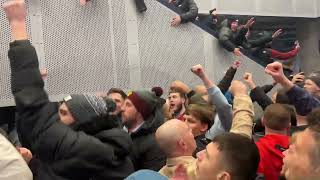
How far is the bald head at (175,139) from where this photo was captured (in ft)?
8.72

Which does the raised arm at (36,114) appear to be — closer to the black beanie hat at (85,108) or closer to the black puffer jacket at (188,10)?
the black beanie hat at (85,108)

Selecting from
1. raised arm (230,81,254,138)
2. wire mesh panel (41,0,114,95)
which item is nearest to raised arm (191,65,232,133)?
raised arm (230,81,254,138)

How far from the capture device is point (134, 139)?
3.49 metres

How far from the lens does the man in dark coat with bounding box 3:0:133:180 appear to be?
1.99 meters

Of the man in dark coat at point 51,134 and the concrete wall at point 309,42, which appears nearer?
the man in dark coat at point 51,134

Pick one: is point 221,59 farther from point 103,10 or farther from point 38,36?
point 38,36

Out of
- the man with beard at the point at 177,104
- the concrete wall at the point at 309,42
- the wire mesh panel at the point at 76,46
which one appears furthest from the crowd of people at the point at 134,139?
the concrete wall at the point at 309,42

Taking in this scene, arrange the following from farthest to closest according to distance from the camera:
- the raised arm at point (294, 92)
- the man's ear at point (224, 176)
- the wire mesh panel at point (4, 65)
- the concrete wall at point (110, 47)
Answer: the concrete wall at point (110, 47) → the wire mesh panel at point (4, 65) → the raised arm at point (294, 92) → the man's ear at point (224, 176)

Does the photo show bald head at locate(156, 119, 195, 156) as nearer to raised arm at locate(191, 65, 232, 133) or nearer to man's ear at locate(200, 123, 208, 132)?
raised arm at locate(191, 65, 232, 133)

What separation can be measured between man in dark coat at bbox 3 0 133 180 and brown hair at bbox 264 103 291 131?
3.35ft

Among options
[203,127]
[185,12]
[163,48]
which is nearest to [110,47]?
[163,48]

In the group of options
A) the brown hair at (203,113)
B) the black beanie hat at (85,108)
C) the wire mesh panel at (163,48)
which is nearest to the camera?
the black beanie hat at (85,108)

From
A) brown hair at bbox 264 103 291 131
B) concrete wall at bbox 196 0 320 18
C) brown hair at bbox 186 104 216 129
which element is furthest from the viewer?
concrete wall at bbox 196 0 320 18

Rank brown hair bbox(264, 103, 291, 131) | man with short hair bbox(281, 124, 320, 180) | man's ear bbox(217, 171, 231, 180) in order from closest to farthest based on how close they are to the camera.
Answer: man with short hair bbox(281, 124, 320, 180) < man's ear bbox(217, 171, 231, 180) < brown hair bbox(264, 103, 291, 131)
